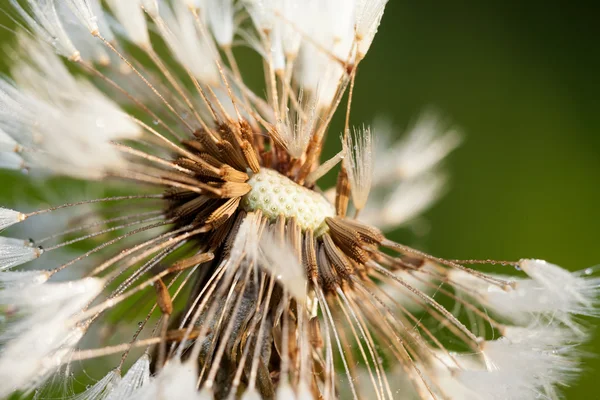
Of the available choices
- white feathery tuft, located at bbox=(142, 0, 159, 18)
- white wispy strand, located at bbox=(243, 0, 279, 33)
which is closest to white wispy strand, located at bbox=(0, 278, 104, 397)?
white feathery tuft, located at bbox=(142, 0, 159, 18)

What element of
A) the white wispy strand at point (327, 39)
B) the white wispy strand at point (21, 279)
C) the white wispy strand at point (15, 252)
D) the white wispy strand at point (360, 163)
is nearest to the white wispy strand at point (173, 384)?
the white wispy strand at point (21, 279)

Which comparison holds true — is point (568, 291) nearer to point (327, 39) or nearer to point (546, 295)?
point (546, 295)

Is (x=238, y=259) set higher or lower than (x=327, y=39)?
lower

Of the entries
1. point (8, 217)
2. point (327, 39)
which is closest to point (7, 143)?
point (8, 217)

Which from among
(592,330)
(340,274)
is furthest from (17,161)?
(592,330)

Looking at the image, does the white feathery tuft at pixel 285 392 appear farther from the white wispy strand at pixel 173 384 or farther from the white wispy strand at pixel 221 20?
the white wispy strand at pixel 221 20

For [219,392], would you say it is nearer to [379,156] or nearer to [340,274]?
[340,274]
